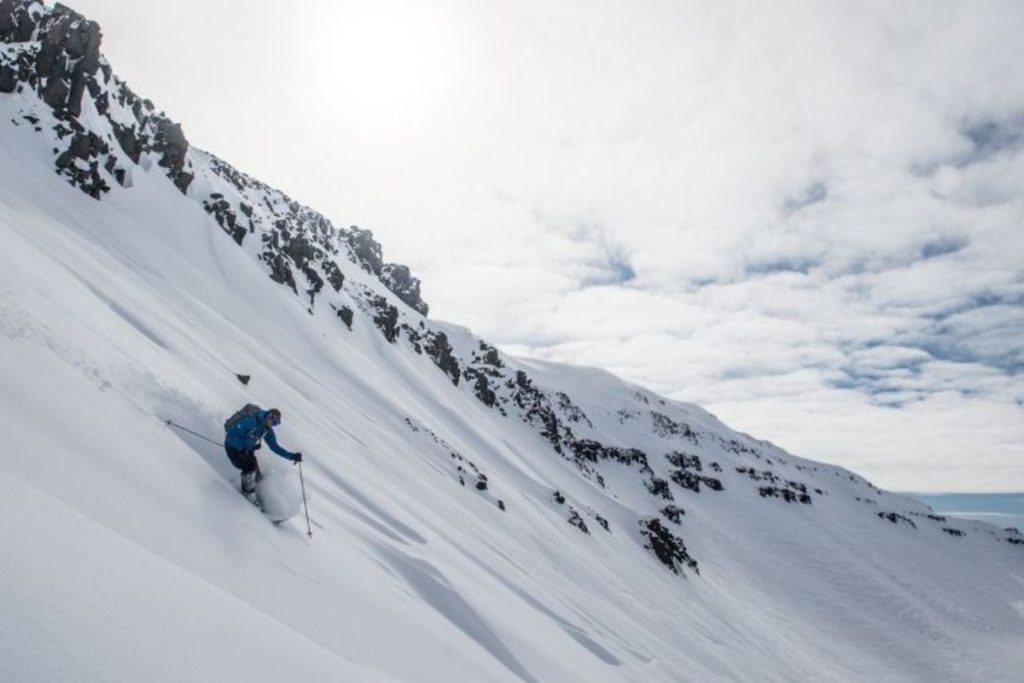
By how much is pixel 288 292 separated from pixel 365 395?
12.3m

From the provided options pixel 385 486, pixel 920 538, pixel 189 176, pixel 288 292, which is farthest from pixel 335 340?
pixel 920 538

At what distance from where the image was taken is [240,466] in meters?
8.58

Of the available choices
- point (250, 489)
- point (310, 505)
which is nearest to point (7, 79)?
point (310, 505)

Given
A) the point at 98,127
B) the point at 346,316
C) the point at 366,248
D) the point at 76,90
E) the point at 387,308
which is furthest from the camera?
the point at 366,248

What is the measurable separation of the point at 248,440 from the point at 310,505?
2.83m

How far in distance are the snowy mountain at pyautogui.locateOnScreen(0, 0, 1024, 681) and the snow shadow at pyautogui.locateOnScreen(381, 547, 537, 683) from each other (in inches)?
2.6

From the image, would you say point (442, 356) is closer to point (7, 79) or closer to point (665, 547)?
point (665, 547)

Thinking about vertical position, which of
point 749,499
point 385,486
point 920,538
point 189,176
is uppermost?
point 920,538

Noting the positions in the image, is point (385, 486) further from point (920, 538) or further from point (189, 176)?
point (920, 538)

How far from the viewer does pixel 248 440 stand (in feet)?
27.9

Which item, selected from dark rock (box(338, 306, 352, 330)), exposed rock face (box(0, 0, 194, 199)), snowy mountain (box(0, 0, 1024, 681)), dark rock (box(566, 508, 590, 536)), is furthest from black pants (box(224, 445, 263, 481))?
dark rock (box(338, 306, 352, 330))

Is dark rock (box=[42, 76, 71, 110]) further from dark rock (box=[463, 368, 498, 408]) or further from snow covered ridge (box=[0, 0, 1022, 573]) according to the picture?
dark rock (box=[463, 368, 498, 408])

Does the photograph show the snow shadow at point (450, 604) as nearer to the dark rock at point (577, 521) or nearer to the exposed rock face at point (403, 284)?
the dark rock at point (577, 521)

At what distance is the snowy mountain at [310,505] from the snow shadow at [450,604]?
7cm
